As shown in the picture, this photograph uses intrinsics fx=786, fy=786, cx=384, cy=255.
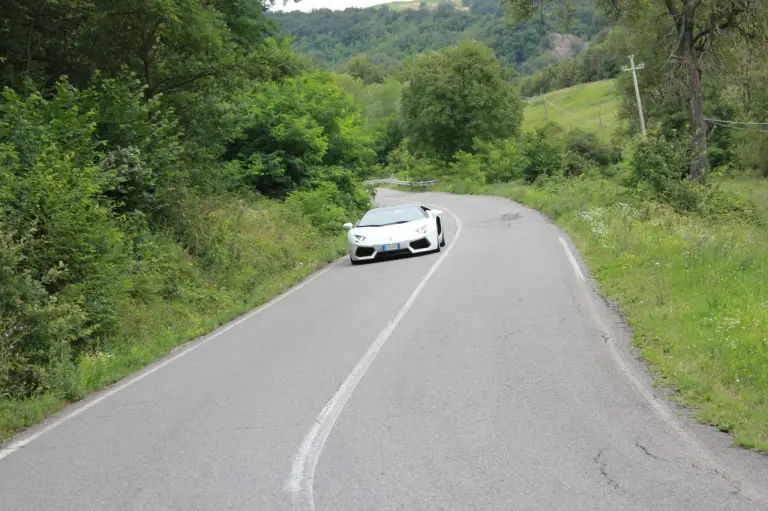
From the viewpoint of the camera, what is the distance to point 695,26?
27.5 m

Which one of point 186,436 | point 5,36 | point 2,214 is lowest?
point 186,436

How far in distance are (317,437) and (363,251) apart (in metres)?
13.3

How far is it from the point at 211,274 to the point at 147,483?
35.7 ft

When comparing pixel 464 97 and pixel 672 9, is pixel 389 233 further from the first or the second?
pixel 464 97

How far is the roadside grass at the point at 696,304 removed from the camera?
6.61 m

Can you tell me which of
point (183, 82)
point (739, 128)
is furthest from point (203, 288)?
point (739, 128)

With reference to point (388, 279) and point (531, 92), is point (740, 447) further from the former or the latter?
point (531, 92)

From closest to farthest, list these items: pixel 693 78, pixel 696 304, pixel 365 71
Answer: pixel 696 304 → pixel 693 78 → pixel 365 71

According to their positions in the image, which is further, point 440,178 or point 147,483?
point 440,178

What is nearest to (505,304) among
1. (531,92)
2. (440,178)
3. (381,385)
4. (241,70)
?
(381,385)

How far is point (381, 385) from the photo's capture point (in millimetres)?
7922

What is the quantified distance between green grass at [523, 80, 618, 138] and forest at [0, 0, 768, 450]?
87.1 m

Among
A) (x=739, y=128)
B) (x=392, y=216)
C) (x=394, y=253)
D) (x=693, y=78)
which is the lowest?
(x=739, y=128)

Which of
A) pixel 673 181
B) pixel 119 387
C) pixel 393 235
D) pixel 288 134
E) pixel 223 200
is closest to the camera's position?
pixel 119 387
